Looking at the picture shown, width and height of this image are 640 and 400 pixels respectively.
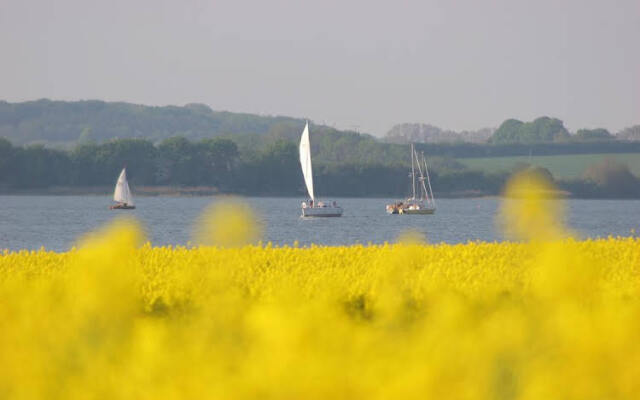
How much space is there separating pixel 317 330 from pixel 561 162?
118 meters

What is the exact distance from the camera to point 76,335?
8.05 metres

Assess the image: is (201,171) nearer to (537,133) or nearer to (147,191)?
(147,191)

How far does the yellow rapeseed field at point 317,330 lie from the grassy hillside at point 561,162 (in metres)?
106

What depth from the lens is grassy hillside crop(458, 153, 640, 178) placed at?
117 meters

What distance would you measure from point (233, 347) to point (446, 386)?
1792 mm

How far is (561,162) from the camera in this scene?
12094cm

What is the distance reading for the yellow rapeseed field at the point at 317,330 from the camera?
6.19 m

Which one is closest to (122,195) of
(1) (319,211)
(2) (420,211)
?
(1) (319,211)

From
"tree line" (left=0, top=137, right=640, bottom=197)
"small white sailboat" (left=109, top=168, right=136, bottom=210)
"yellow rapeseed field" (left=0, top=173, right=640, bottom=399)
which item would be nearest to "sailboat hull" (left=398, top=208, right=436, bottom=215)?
"small white sailboat" (left=109, top=168, right=136, bottom=210)

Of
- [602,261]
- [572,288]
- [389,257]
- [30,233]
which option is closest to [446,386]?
[572,288]

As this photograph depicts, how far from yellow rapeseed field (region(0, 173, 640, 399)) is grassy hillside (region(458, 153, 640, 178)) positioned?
106434mm

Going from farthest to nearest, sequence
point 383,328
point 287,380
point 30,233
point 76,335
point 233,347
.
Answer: point 30,233 → point 383,328 → point 76,335 → point 233,347 → point 287,380

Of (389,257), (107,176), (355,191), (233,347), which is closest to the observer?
(233,347)

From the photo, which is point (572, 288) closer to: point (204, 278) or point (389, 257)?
point (204, 278)
